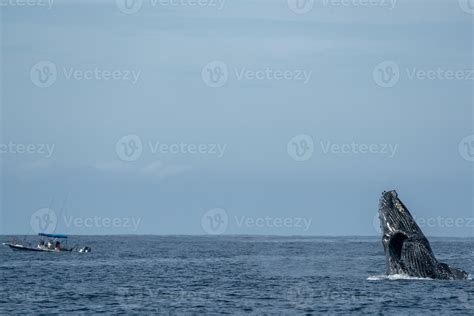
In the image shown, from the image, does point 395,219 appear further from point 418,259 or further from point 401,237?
point 418,259

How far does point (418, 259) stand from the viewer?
56375mm

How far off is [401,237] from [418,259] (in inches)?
93.5

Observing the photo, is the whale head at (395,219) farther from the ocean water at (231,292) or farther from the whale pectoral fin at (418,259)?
the ocean water at (231,292)

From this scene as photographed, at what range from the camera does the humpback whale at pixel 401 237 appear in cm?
5456

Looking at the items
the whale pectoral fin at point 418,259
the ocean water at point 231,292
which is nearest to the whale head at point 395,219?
the whale pectoral fin at point 418,259

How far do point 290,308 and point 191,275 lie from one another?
2510cm

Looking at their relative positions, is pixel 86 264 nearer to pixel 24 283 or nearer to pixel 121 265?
pixel 121 265

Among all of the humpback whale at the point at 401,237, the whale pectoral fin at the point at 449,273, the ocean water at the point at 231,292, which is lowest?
the ocean water at the point at 231,292

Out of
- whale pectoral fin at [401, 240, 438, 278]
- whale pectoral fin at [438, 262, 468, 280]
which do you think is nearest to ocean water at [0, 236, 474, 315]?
whale pectoral fin at [401, 240, 438, 278]

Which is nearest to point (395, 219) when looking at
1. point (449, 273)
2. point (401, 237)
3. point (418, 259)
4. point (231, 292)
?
point (401, 237)

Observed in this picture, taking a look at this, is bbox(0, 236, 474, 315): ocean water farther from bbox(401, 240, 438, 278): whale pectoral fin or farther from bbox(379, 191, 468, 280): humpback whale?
bbox(379, 191, 468, 280): humpback whale

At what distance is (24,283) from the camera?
6650cm

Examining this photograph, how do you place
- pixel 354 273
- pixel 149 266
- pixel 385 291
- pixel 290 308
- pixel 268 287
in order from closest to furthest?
pixel 290 308 → pixel 385 291 → pixel 268 287 → pixel 354 273 → pixel 149 266

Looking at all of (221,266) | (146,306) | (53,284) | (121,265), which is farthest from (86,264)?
(146,306)
